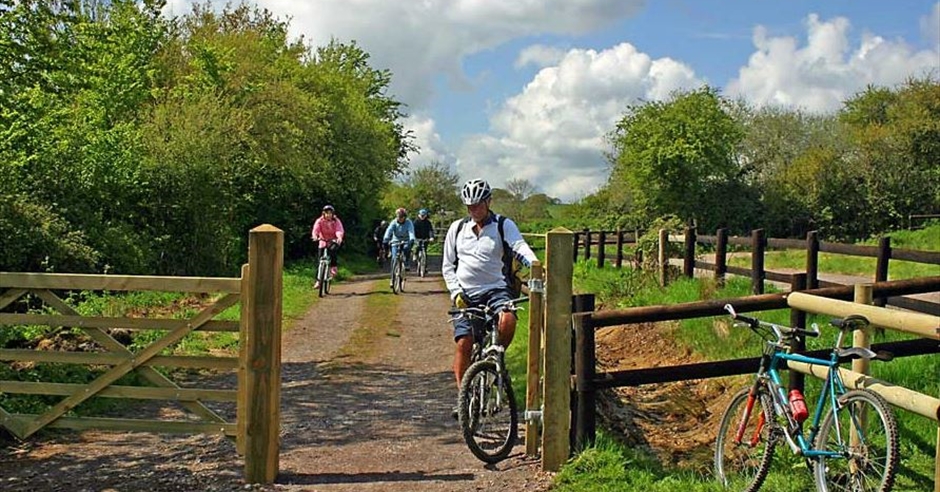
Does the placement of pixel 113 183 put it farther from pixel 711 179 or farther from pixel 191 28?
pixel 711 179

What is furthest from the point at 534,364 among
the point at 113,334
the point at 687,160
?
the point at 687,160

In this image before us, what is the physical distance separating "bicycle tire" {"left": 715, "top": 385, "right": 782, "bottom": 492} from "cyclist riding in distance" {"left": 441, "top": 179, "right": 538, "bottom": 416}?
5.89ft

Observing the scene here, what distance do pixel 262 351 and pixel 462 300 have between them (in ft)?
5.78

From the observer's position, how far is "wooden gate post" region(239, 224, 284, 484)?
19.6ft

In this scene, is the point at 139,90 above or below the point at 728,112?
below

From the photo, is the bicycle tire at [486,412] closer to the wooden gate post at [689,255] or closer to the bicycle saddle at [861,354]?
the bicycle saddle at [861,354]

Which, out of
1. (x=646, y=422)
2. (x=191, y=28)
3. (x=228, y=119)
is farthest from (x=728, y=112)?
(x=646, y=422)

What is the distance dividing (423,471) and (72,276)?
2.89 metres

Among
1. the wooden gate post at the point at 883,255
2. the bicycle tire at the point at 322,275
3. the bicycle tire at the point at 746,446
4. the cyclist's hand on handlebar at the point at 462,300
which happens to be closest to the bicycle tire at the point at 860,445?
the bicycle tire at the point at 746,446

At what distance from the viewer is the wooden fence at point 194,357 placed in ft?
19.6

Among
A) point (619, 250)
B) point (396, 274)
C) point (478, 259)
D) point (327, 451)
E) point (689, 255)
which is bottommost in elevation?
point (327, 451)

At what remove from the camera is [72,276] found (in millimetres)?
6234

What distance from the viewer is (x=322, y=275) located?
18734mm

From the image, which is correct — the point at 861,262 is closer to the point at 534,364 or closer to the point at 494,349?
the point at 534,364
